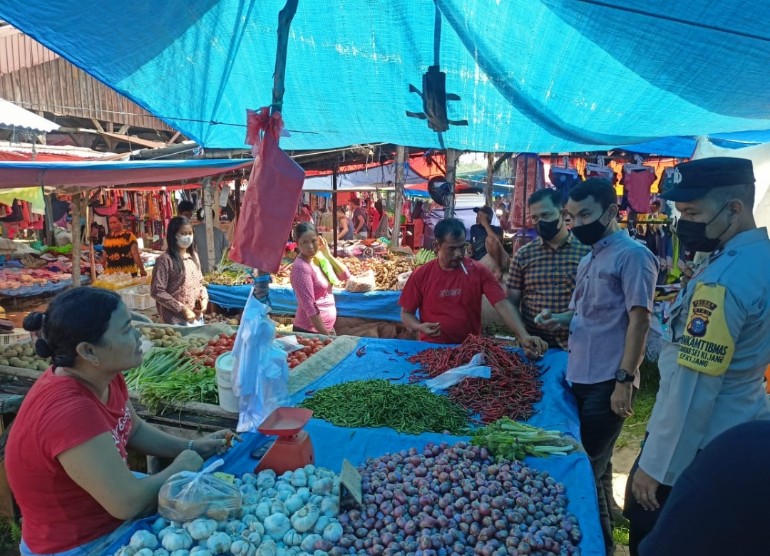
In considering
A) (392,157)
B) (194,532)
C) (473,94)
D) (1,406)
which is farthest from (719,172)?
(392,157)

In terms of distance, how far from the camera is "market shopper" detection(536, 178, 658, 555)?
2.84 meters

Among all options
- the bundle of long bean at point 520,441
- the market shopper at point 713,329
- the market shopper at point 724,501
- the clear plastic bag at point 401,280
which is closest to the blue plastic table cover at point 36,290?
the clear plastic bag at point 401,280

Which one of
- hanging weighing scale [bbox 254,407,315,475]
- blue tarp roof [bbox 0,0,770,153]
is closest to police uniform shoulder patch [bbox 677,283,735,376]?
blue tarp roof [bbox 0,0,770,153]

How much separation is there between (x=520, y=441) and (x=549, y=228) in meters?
1.93

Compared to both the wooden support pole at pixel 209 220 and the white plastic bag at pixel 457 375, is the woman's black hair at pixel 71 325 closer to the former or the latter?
the white plastic bag at pixel 457 375

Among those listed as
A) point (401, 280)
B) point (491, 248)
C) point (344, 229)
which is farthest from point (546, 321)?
point (344, 229)

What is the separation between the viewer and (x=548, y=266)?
12.5 feet

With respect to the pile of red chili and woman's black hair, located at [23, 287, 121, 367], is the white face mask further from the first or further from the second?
woman's black hair, located at [23, 287, 121, 367]

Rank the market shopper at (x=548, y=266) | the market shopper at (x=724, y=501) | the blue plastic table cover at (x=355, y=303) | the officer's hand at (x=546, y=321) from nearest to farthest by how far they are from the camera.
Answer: the market shopper at (x=724, y=501) → the officer's hand at (x=546, y=321) → the market shopper at (x=548, y=266) → the blue plastic table cover at (x=355, y=303)

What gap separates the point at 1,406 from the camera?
3.33 m

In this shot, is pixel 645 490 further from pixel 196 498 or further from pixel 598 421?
pixel 196 498

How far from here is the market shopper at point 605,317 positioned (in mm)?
2838

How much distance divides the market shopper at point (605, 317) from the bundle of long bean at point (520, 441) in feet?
2.42

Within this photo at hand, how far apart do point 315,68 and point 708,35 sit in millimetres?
2987
